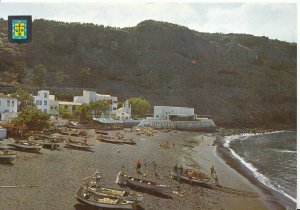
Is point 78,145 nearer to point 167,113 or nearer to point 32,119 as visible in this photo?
point 32,119

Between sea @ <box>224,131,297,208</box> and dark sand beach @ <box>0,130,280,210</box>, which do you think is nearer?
dark sand beach @ <box>0,130,280,210</box>

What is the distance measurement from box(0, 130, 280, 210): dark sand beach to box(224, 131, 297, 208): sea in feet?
5.76

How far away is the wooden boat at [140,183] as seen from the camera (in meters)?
18.1

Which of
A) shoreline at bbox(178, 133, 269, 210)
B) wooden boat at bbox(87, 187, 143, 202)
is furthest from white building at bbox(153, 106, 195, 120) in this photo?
wooden boat at bbox(87, 187, 143, 202)

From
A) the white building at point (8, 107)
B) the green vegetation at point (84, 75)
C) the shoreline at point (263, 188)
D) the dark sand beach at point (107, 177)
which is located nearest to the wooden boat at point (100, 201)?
the dark sand beach at point (107, 177)

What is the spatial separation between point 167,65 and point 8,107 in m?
50.9

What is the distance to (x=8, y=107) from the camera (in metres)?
33.1

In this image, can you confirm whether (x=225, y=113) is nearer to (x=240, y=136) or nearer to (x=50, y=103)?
(x=240, y=136)

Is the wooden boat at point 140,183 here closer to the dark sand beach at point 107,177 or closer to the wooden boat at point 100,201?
the dark sand beach at point 107,177

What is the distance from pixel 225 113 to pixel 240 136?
3772 millimetres

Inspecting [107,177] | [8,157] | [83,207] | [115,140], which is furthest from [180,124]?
[83,207]

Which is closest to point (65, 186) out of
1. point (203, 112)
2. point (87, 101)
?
point (87, 101)

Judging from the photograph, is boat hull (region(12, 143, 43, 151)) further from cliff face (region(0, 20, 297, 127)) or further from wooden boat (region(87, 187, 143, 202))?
cliff face (region(0, 20, 297, 127))

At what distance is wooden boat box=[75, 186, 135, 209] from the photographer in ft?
50.2
